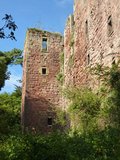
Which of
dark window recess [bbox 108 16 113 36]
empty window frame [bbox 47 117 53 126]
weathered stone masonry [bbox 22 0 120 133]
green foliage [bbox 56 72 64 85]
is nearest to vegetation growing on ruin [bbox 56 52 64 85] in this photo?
green foliage [bbox 56 72 64 85]

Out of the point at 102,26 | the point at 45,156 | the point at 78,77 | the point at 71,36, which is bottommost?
the point at 45,156

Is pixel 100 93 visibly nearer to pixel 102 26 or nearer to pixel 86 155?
pixel 102 26

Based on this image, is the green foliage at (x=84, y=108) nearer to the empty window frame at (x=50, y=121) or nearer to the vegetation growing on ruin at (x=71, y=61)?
the vegetation growing on ruin at (x=71, y=61)

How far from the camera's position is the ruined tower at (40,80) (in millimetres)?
23078

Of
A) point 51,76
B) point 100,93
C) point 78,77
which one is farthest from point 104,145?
point 51,76

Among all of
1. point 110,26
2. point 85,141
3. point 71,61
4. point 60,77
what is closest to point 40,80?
point 60,77

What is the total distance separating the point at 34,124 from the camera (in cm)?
2289

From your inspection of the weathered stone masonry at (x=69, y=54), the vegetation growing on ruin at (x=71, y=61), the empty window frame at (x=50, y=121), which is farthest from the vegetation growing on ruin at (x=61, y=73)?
the empty window frame at (x=50, y=121)

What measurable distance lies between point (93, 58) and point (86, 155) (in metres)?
8.32

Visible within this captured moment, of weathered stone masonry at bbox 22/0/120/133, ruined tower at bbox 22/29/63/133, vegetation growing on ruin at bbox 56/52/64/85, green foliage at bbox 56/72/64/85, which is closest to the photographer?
weathered stone masonry at bbox 22/0/120/133

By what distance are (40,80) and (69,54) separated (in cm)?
343

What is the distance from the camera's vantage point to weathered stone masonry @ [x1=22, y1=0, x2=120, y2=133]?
1560 cm

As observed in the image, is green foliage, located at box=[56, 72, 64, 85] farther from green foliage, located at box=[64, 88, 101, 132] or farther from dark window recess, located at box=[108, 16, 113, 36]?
dark window recess, located at box=[108, 16, 113, 36]

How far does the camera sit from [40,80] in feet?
79.6
